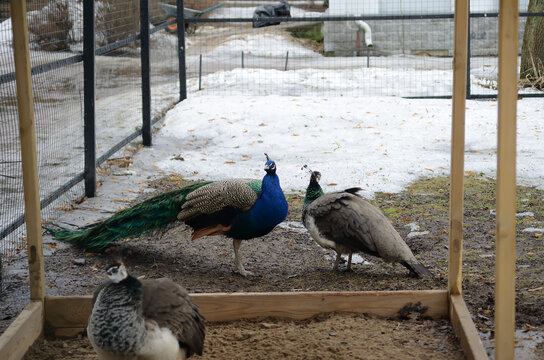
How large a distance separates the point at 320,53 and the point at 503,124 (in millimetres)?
14859

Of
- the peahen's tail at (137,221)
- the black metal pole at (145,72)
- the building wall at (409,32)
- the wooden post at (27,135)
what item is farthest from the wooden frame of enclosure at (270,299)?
the building wall at (409,32)

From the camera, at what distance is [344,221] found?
4.74 metres

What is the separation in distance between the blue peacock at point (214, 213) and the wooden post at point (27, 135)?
1.29 metres

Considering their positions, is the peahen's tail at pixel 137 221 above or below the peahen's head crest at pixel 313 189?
below

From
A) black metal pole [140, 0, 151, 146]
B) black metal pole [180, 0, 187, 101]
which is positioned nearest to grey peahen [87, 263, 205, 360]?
black metal pole [140, 0, 151, 146]

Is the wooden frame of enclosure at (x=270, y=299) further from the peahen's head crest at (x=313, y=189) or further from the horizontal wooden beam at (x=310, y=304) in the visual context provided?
the peahen's head crest at (x=313, y=189)

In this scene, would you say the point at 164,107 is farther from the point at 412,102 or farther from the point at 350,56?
the point at 350,56

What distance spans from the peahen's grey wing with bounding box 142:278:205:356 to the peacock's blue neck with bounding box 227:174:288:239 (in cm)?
156

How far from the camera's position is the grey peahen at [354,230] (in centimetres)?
458

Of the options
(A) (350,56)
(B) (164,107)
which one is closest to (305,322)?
(B) (164,107)

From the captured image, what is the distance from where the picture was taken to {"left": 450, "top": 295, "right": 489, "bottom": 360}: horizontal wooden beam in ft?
10.8

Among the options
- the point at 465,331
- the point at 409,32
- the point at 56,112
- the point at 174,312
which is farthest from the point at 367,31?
the point at 174,312

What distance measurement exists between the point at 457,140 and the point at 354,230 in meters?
1.14

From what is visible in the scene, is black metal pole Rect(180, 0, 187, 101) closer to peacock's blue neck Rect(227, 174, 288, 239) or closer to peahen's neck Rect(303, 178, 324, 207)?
peahen's neck Rect(303, 178, 324, 207)
